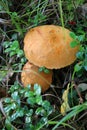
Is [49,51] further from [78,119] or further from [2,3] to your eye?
[2,3]

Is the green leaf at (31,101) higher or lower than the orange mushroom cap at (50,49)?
lower

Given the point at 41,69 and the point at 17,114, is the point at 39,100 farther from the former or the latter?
the point at 41,69

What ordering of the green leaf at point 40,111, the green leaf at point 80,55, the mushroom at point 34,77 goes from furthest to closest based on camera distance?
1. the mushroom at point 34,77
2. the green leaf at point 80,55
3. the green leaf at point 40,111

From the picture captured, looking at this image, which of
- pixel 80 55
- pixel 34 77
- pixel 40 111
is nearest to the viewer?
pixel 40 111

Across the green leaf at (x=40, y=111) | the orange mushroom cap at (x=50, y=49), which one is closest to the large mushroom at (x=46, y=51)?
the orange mushroom cap at (x=50, y=49)

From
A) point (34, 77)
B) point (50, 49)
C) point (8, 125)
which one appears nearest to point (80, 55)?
point (50, 49)

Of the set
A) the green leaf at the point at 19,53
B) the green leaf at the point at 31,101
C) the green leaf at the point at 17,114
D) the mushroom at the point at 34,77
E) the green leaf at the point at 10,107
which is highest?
the green leaf at the point at 19,53

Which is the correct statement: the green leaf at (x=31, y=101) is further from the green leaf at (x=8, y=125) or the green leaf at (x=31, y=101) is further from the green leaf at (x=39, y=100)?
the green leaf at (x=8, y=125)

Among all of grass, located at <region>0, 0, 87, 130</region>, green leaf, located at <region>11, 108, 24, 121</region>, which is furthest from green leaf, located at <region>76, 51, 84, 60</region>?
green leaf, located at <region>11, 108, 24, 121</region>
